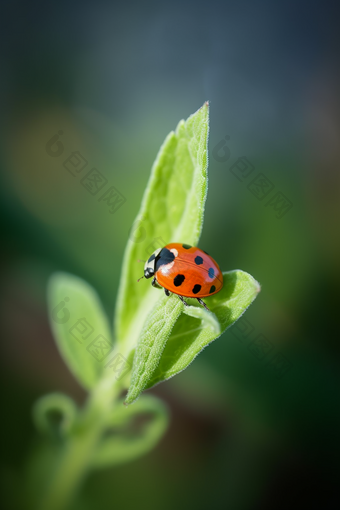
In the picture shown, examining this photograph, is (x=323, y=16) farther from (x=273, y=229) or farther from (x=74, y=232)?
(x=74, y=232)

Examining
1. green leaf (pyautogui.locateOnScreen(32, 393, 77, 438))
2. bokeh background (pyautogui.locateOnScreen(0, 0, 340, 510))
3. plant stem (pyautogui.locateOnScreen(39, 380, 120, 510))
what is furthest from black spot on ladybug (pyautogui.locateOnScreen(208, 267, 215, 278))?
bokeh background (pyautogui.locateOnScreen(0, 0, 340, 510))

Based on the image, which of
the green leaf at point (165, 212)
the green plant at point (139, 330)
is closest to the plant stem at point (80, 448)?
the green plant at point (139, 330)

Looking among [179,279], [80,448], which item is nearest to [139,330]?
[179,279]

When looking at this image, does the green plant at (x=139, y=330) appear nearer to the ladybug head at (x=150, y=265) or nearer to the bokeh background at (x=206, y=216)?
the ladybug head at (x=150, y=265)

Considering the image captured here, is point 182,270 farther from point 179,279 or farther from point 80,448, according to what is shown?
point 80,448

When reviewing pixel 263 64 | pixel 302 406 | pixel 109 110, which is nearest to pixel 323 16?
pixel 263 64

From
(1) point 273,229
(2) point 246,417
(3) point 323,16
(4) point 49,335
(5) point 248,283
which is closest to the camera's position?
(5) point 248,283
